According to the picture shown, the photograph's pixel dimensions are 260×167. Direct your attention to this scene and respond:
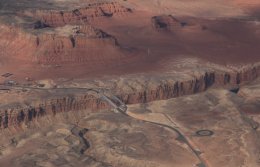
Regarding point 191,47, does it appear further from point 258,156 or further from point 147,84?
point 258,156

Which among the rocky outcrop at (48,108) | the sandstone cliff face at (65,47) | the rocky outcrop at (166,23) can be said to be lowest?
the rocky outcrop at (48,108)

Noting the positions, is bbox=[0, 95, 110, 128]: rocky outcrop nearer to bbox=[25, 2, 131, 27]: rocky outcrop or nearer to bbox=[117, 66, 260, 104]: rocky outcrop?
bbox=[117, 66, 260, 104]: rocky outcrop

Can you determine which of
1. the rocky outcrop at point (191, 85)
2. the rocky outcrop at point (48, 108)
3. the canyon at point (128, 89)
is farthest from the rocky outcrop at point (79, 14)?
the rocky outcrop at point (48, 108)

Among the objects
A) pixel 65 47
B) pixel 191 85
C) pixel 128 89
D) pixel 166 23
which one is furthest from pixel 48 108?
pixel 166 23

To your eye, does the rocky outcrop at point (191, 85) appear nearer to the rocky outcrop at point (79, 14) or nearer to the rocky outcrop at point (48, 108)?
the rocky outcrop at point (48, 108)

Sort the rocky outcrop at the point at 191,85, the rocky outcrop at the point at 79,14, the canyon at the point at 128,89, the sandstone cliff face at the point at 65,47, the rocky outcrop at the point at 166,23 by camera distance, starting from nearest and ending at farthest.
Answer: the canyon at the point at 128,89 → the rocky outcrop at the point at 191,85 → the sandstone cliff face at the point at 65,47 → the rocky outcrop at the point at 166,23 → the rocky outcrop at the point at 79,14

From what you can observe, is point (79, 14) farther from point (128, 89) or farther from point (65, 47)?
point (128, 89)

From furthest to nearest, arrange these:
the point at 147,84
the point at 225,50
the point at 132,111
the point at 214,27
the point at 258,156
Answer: the point at 214,27 → the point at 225,50 → the point at 147,84 → the point at 132,111 → the point at 258,156

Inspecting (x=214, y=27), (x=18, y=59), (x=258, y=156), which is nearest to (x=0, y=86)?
(x=18, y=59)

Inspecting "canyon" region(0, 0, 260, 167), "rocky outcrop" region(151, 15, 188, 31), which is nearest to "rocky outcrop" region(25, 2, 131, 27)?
"canyon" region(0, 0, 260, 167)
